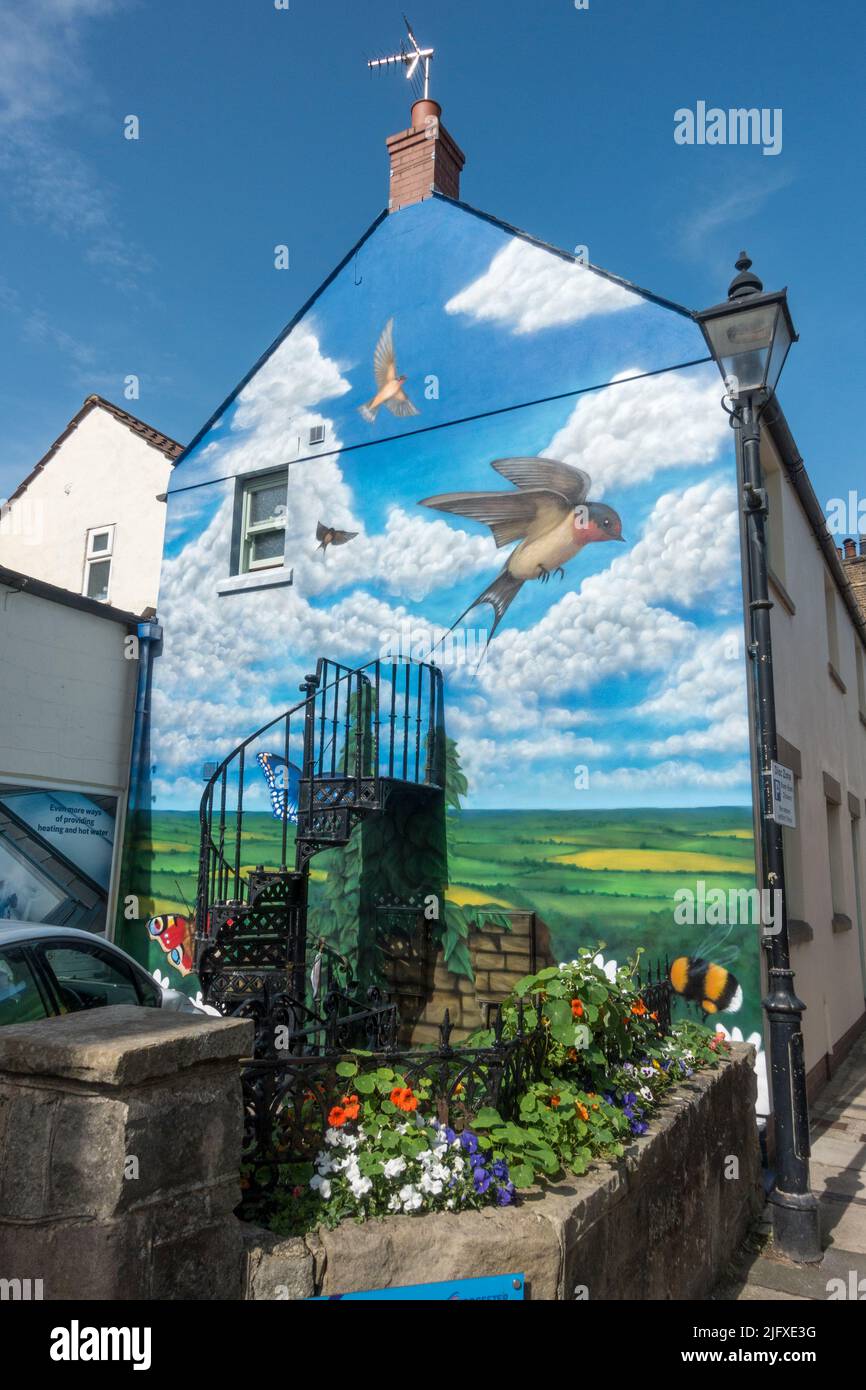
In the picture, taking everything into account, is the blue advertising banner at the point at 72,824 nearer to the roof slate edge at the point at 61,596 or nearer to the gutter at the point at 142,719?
the gutter at the point at 142,719

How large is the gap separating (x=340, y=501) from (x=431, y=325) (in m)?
2.03

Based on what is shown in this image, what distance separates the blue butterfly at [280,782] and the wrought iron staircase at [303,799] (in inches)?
0.5

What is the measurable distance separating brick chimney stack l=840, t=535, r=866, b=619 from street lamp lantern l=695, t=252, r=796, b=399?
21.5 meters

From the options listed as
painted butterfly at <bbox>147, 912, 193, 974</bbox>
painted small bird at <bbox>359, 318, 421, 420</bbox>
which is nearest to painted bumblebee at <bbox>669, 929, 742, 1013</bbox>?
painted butterfly at <bbox>147, 912, 193, 974</bbox>

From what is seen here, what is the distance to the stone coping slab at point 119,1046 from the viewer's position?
2.33m

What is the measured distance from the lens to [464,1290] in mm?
2689

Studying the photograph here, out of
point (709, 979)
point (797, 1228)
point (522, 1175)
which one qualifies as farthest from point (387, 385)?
point (522, 1175)

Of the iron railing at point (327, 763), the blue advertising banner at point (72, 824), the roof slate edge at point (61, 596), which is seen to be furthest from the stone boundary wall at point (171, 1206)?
the roof slate edge at point (61, 596)

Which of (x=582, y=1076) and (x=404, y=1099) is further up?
(x=404, y=1099)

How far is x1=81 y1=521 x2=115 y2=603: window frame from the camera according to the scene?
12.8 m

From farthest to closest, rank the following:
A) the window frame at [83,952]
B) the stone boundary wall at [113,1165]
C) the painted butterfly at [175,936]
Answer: the painted butterfly at [175,936] < the window frame at [83,952] < the stone boundary wall at [113,1165]

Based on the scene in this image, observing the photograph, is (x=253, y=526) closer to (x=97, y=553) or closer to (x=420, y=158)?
(x=97, y=553)

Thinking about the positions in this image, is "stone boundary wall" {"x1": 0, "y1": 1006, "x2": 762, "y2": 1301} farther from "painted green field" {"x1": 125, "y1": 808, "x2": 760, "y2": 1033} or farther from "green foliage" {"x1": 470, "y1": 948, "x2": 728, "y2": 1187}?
"painted green field" {"x1": 125, "y1": 808, "x2": 760, "y2": 1033}

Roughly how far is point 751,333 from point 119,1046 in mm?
5064
